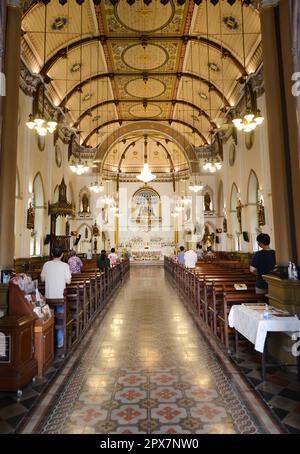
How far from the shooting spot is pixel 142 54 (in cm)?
1334

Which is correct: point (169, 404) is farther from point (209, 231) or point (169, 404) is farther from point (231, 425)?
point (209, 231)

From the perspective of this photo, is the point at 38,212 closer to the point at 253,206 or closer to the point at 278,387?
the point at 253,206

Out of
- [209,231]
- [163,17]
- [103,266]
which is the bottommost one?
[103,266]

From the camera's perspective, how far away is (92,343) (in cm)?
536

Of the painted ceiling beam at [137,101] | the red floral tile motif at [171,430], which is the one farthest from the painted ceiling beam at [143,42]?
the red floral tile motif at [171,430]

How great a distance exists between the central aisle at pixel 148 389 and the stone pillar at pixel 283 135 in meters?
2.26

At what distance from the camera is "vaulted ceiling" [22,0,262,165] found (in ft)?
34.3

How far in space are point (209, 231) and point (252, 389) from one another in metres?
18.1

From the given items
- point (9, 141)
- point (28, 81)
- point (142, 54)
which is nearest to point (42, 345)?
point (9, 141)

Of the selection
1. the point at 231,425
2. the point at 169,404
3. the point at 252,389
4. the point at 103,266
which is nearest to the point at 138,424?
the point at 169,404

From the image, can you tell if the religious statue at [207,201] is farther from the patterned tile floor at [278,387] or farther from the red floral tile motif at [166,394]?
the red floral tile motif at [166,394]

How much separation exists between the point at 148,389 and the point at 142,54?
1371 cm

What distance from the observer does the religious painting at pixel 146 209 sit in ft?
91.0

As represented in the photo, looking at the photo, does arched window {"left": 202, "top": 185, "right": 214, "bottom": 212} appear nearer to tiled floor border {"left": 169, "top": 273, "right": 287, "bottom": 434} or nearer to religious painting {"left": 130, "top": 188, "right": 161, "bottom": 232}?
religious painting {"left": 130, "top": 188, "right": 161, "bottom": 232}
